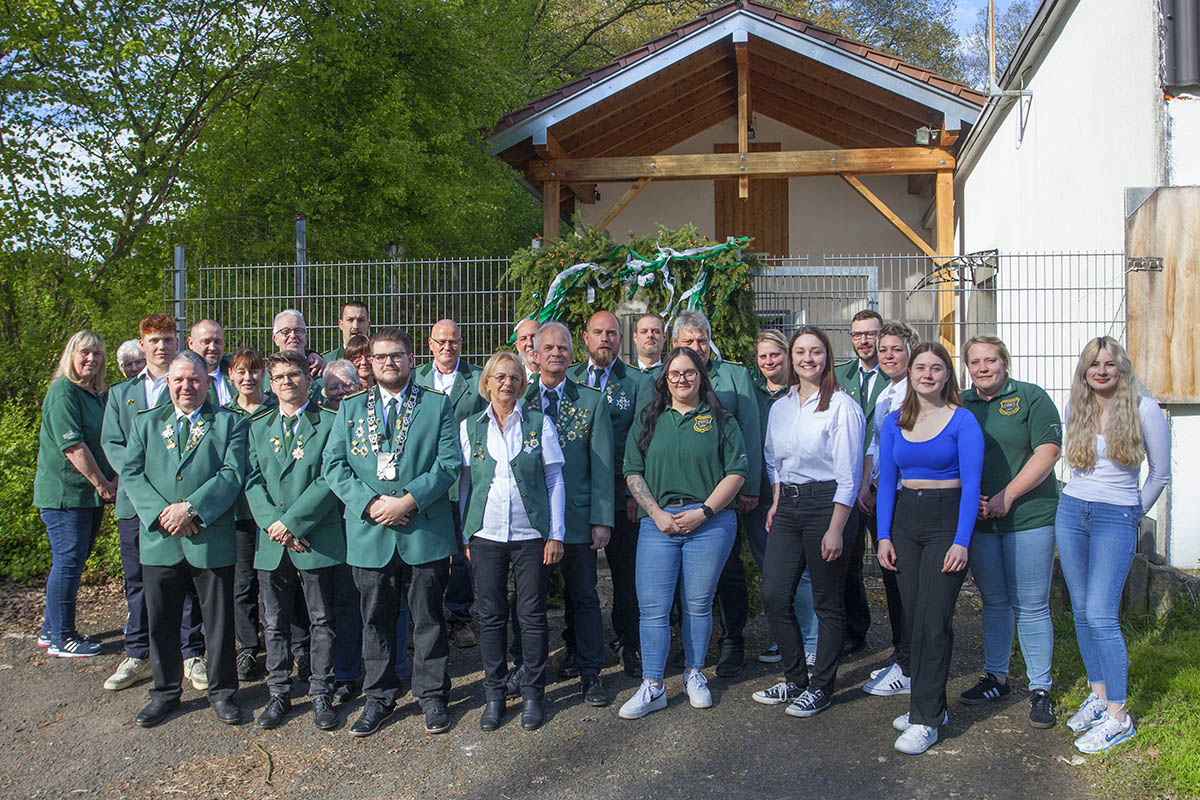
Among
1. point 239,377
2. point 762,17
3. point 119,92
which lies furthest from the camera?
point 762,17

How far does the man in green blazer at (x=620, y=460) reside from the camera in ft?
16.8

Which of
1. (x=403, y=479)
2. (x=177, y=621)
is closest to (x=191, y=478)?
(x=177, y=621)

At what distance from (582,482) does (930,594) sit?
1.71m

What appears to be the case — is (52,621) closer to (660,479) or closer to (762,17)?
(660,479)

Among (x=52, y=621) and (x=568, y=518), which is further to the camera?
(x=52, y=621)

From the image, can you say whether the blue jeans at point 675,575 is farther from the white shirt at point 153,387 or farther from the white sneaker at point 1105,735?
the white shirt at point 153,387

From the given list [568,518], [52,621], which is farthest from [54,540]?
[568,518]

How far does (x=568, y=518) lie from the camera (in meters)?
A: 4.77

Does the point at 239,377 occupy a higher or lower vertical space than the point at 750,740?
higher

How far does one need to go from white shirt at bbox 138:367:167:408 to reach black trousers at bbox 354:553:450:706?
5.60ft

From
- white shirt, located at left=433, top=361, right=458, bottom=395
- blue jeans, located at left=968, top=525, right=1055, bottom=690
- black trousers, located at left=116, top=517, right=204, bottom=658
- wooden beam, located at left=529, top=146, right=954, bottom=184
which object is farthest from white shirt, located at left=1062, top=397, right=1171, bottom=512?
wooden beam, located at left=529, top=146, right=954, bottom=184

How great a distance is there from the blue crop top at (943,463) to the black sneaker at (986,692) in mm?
1016

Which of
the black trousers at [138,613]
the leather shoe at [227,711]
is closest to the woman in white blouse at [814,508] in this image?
the leather shoe at [227,711]

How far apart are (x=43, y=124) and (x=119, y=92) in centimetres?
77
